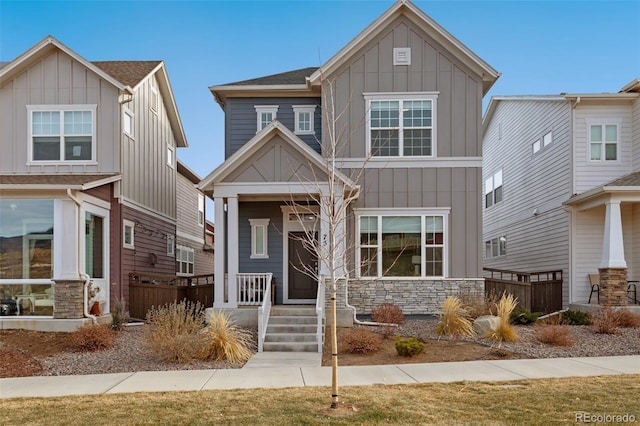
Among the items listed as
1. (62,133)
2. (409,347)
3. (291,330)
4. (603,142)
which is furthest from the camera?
(603,142)

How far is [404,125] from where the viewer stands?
16797mm

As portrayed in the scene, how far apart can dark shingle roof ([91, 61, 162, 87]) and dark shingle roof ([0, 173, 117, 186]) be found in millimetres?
3234

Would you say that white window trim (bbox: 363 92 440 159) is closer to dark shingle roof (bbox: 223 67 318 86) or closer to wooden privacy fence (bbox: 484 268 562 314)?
dark shingle roof (bbox: 223 67 318 86)

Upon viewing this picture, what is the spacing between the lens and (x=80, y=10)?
1625 cm

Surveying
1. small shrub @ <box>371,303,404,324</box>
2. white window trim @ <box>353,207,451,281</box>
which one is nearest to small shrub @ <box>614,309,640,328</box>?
white window trim @ <box>353,207,451,281</box>

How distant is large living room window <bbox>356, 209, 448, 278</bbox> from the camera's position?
16.6 m

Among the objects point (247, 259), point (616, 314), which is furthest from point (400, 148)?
point (616, 314)

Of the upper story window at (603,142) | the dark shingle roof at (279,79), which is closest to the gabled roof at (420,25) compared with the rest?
the dark shingle roof at (279,79)

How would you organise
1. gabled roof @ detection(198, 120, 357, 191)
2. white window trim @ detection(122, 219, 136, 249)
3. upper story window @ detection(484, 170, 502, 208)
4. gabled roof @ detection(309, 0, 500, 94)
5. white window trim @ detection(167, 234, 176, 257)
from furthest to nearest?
1. upper story window @ detection(484, 170, 502, 208)
2. white window trim @ detection(167, 234, 176, 257)
3. white window trim @ detection(122, 219, 136, 249)
4. gabled roof @ detection(309, 0, 500, 94)
5. gabled roof @ detection(198, 120, 357, 191)

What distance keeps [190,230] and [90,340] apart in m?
14.1

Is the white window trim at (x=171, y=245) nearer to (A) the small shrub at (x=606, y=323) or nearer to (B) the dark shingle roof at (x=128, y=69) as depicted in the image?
(B) the dark shingle roof at (x=128, y=69)

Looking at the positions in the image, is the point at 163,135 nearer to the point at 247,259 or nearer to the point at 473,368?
the point at 247,259

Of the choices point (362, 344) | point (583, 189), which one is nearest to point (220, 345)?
point (362, 344)

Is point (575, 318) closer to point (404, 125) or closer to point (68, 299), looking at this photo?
point (404, 125)
